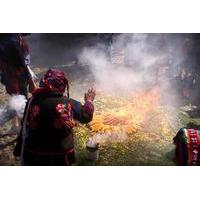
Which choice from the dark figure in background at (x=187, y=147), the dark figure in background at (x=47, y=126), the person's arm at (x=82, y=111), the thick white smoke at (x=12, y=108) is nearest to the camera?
the dark figure in background at (x=47, y=126)

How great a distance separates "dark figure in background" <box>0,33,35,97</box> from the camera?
5.76 meters

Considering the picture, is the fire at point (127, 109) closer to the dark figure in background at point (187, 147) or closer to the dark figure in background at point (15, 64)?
the dark figure in background at point (187, 147)

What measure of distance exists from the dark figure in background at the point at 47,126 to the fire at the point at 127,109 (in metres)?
0.94

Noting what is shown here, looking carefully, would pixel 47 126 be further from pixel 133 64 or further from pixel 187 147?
pixel 187 147

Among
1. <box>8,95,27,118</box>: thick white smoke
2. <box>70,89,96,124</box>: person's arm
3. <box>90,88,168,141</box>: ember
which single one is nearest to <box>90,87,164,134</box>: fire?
<box>90,88,168,141</box>: ember

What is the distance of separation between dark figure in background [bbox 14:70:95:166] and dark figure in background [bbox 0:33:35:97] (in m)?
0.83

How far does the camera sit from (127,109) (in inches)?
241

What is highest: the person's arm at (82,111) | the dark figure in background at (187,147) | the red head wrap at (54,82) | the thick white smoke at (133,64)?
the thick white smoke at (133,64)

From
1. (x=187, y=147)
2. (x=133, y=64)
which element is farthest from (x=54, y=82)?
Answer: (x=187, y=147)

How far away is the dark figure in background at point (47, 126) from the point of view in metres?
5.07

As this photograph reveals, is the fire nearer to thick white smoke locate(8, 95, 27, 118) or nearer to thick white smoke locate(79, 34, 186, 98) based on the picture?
thick white smoke locate(79, 34, 186, 98)

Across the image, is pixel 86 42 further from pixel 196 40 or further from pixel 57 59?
pixel 196 40

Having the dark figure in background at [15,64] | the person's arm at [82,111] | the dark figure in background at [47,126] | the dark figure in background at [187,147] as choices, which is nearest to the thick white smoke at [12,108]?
the dark figure in background at [15,64]

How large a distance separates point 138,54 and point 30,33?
1.85 metres
